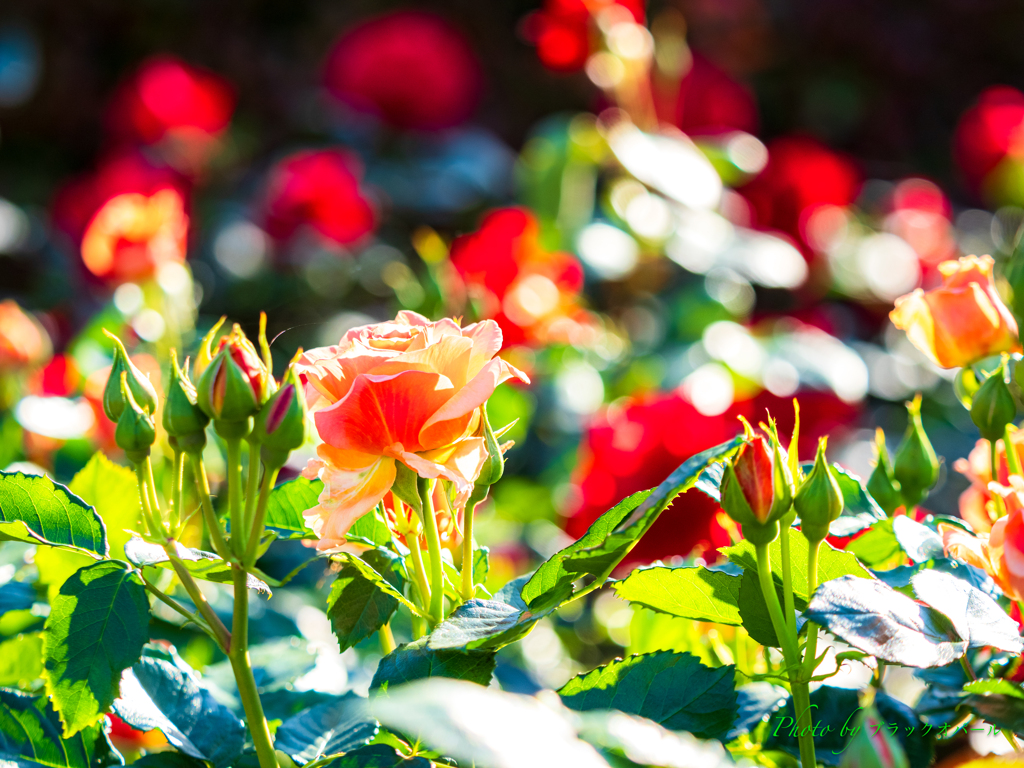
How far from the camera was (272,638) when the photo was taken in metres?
0.60

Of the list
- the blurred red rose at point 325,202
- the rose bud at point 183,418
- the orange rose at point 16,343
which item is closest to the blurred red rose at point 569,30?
the blurred red rose at point 325,202

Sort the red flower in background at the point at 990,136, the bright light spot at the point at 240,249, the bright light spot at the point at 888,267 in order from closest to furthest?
the bright light spot at the point at 888,267
the bright light spot at the point at 240,249
the red flower in background at the point at 990,136

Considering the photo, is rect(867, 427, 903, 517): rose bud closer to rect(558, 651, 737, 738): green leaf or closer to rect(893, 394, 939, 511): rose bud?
rect(893, 394, 939, 511): rose bud

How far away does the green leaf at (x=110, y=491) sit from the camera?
0.52 meters

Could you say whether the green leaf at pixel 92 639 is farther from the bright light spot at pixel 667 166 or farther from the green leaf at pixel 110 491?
the bright light spot at pixel 667 166

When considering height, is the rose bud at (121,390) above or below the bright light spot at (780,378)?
above

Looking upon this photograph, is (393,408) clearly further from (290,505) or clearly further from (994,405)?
(994,405)

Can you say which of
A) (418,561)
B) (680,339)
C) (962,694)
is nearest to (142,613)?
(418,561)

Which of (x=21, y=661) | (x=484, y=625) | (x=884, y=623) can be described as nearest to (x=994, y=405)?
(x=884, y=623)

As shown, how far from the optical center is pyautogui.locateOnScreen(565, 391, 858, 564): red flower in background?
0.65 metres

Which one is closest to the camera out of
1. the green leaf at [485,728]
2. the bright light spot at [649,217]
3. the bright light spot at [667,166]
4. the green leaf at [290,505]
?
the green leaf at [485,728]

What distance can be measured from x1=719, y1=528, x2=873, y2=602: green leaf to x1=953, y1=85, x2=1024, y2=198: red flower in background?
1.65 m

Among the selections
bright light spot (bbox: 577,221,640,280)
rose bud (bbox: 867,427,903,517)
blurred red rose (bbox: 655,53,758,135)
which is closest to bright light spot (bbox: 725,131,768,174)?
bright light spot (bbox: 577,221,640,280)

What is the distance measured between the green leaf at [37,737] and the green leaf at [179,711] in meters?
0.02
